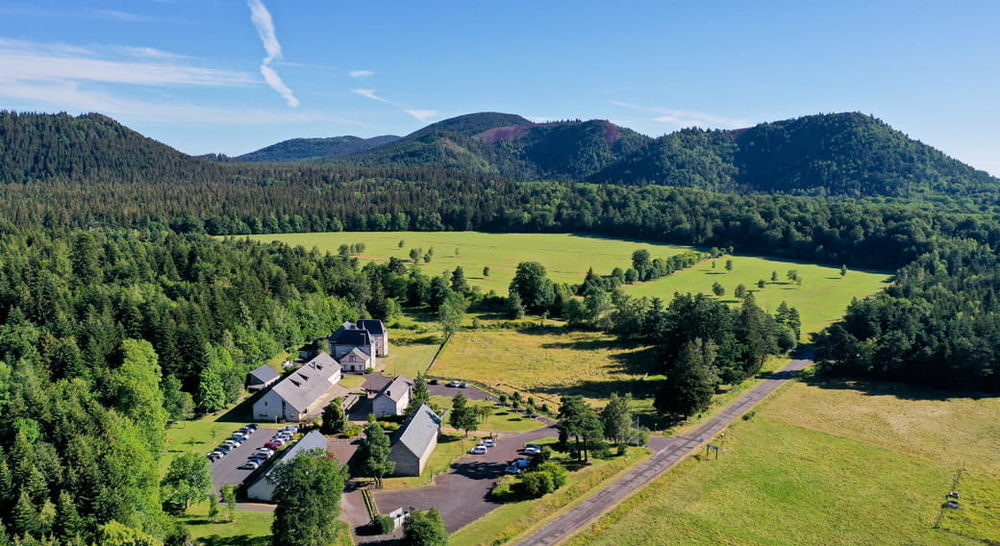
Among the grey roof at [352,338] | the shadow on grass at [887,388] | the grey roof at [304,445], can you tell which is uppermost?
the grey roof at [352,338]

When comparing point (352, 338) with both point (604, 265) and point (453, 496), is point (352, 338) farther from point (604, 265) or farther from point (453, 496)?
point (604, 265)

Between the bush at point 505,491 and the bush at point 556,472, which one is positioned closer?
the bush at point 505,491

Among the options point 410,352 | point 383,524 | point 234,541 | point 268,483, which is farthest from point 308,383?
point 383,524

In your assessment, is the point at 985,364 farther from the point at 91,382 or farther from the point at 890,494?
the point at 91,382

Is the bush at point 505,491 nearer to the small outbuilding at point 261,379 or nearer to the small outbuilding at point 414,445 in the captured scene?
the small outbuilding at point 414,445

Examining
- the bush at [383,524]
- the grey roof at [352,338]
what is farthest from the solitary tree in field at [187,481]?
the grey roof at [352,338]

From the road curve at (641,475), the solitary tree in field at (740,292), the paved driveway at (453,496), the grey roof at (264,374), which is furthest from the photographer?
the solitary tree in field at (740,292)

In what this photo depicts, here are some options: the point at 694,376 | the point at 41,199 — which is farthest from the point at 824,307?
the point at 41,199

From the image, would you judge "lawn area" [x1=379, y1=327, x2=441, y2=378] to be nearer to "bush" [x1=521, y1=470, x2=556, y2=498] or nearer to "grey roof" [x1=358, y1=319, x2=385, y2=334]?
"grey roof" [x1=358, y1=319, x2=385, y2=334]
